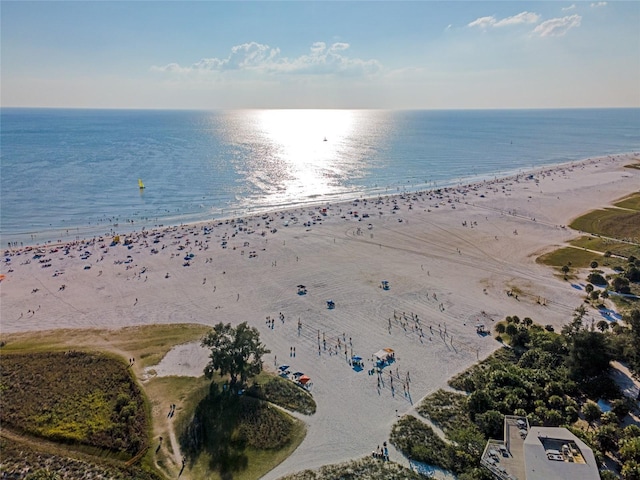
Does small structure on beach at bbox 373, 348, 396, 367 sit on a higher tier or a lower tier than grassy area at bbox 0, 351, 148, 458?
higher

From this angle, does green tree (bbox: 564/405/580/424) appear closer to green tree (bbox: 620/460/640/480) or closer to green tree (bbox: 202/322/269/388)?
green tree (bbox: 620/460/640/480)

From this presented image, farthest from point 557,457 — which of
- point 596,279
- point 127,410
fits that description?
point 596,279

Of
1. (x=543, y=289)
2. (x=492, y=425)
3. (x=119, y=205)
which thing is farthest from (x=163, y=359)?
(x=119, y=205)

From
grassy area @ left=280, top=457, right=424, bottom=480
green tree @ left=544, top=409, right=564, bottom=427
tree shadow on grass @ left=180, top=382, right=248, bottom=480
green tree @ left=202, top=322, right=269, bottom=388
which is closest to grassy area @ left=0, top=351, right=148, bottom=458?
tree shadow on grass @ left=180, top=382, right=248, bottom=480

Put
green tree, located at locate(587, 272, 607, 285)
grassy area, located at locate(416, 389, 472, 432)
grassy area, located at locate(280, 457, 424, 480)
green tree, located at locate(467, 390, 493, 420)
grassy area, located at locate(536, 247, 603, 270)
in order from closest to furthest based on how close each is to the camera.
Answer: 1. grassy area, located at locate(280, 457, 424, 480)
2. green tree, located at locate(467, 390, 493, 420)
3. grassy area, located at locate(416, 389, 472, 432)
4. green tree, located at locate(587, 272, 607, 285)
5. grassy area, located at locate(536, 247, 603, 270)

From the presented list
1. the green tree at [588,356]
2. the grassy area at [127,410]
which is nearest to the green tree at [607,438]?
the green tree at [588,356]
